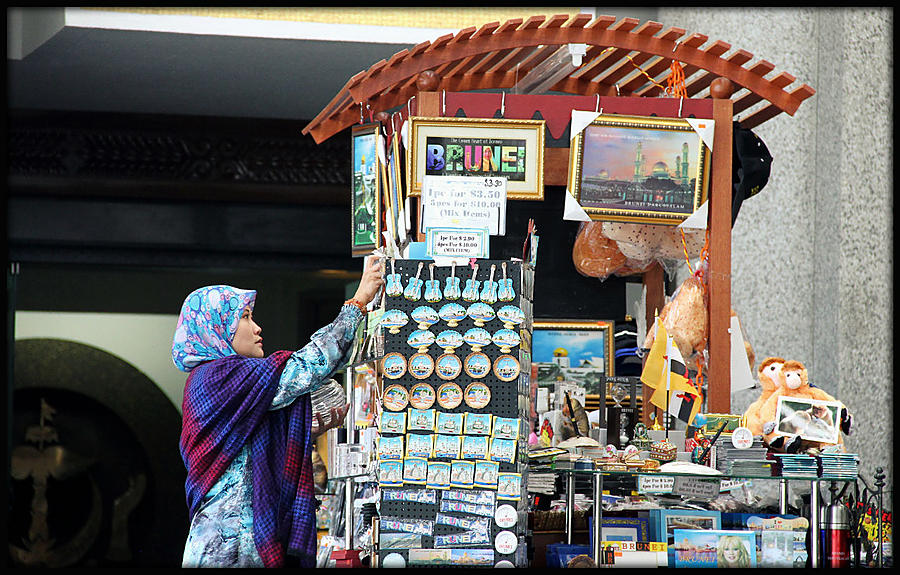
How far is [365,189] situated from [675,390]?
1718 mm

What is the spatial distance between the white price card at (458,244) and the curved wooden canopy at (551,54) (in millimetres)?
→ 905

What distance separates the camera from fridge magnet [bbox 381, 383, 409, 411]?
4.18 m

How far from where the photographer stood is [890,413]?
6.52 meters

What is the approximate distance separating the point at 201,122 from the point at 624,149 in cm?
536

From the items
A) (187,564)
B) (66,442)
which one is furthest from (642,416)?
(66,442)

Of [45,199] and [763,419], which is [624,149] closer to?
[763,419]

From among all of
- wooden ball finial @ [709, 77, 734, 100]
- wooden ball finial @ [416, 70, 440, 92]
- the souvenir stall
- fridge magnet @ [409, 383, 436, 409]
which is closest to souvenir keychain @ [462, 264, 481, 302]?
the souvenir stall

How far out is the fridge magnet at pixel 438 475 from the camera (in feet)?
13.6

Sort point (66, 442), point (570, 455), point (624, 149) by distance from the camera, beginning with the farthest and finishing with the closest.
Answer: point (66, 442), point (624, 149), point (570, 455)

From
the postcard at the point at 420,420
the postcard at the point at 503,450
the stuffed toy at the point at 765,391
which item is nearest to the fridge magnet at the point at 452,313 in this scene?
the postcard at the point at 420,420

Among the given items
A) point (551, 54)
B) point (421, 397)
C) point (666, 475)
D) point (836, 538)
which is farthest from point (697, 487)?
point (551, 54)

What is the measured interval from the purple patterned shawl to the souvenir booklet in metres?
1.38

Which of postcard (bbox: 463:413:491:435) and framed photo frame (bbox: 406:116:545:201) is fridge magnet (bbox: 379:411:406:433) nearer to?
postcard (bbox: 463:413:491:435)

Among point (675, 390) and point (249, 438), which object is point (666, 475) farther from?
point (249, 438)
